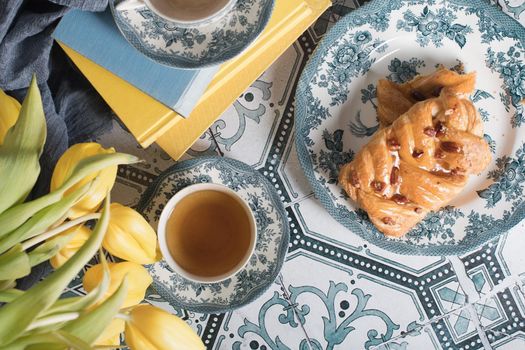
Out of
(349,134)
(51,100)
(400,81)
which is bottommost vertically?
(51,100)

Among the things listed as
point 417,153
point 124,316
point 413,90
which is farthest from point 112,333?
point 413,90

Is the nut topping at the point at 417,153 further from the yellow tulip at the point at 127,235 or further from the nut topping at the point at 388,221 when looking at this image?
the yellow tulip at the point at 127,235

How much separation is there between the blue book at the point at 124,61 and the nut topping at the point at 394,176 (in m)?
0.33

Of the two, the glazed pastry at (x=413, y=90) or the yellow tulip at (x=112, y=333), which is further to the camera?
the glazed pastry at (x=413, y=90)

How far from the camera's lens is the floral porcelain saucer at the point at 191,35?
1.00 meters

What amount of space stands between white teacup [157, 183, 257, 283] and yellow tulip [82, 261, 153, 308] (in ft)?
0.45

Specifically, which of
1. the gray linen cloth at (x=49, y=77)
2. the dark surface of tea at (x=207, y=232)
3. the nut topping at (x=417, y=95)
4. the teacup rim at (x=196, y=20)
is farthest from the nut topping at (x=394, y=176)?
the gray linen cloth at (x=49, y=77)

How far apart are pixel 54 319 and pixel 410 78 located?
762 millimetres

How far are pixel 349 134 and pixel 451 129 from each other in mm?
192

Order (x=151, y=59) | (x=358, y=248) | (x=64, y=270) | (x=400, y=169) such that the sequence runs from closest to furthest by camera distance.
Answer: (x=64, y=270) < (x=151, y=59) < (x=400, y=169) < (x=358, y=248)

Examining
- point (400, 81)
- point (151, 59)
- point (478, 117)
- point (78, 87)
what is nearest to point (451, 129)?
point (478, 117)

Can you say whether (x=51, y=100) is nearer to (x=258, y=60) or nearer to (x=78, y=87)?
(x=78, y=87)

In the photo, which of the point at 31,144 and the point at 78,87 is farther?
the point at 78,87

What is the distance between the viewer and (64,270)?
642 mm
